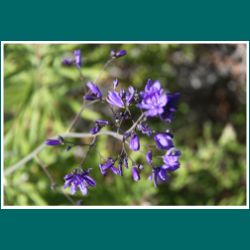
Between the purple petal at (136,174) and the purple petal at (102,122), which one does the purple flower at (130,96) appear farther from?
the purple petal at (136,174)

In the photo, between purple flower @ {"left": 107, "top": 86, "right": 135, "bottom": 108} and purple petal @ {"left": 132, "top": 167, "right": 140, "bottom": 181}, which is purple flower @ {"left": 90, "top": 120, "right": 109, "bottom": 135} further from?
purple petal @ {"left": 132, "top": 167, "right": 140, "bottom": 181}

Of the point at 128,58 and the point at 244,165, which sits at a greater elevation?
the point at 128,58

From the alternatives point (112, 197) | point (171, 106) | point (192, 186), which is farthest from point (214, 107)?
point (171, 106)

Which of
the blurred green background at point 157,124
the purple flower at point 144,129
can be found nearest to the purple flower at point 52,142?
the purple flower at point 144,129

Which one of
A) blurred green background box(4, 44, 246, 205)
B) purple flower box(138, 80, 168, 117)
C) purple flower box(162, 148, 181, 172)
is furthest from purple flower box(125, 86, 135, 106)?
blurred green background box(4, 44, 246, 205)

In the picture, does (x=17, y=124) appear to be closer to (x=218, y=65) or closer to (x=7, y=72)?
(x=7, y=72)
